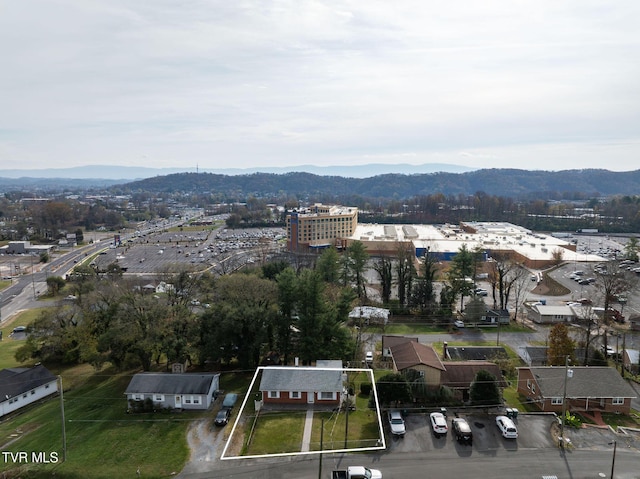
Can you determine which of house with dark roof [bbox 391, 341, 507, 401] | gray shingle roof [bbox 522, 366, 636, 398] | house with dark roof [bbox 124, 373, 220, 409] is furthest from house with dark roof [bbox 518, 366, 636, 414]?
house with dark roof [bbox 124, 373, 220, 409]

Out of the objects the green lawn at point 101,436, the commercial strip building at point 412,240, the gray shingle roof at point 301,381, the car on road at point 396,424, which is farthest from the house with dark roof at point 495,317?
the commercial strip building at point 412,240

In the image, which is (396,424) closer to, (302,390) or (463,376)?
(302,390)

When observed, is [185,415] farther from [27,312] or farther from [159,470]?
[27,312]

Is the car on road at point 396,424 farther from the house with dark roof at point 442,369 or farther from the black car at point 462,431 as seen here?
the house with dark roof at point 442,369

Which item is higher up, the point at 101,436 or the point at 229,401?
the point at 229,401

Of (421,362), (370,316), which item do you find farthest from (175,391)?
(370,316)

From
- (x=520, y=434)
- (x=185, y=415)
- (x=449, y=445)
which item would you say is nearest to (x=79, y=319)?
(x=185, y=415)
